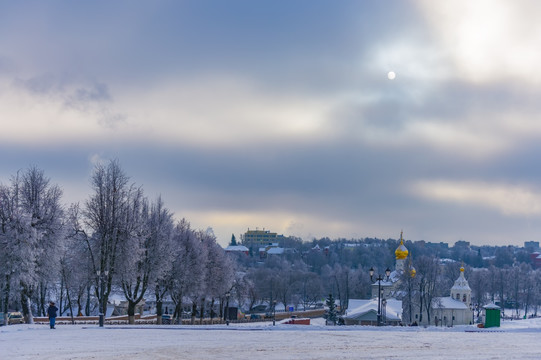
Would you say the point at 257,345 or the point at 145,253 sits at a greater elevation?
the point at 145,253

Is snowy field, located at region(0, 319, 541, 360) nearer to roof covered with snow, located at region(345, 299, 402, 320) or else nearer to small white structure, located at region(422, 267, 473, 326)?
roof covered with snow, located at region(345, 299, 402, 320)

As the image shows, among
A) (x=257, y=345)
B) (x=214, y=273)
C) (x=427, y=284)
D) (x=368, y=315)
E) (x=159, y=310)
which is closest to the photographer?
(x=257, y=345)

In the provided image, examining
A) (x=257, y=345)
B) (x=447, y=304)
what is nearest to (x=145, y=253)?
(x=257, y=345)

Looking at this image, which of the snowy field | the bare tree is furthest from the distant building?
the snowy field

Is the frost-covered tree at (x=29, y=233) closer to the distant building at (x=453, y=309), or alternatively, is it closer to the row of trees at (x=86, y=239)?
the row of trees at (x=86, y=239)

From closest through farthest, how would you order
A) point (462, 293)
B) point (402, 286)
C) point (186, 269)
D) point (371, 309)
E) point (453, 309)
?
point (186, 269) < point (371, 309) < point (402, 286) < point (453, 309) < point (462, 293)

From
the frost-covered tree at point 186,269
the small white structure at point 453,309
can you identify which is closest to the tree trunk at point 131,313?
the frost-covered tree at point 186,269

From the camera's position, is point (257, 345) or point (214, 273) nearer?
point (257, 345)

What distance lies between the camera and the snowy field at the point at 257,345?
2416 cm

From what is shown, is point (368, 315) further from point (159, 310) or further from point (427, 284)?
point (159, 310)

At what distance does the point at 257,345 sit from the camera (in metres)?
27.5

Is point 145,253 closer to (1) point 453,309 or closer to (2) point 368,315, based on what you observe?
(2) point 368,315

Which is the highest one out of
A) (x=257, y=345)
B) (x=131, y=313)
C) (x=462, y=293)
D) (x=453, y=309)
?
(x=257, y=345)

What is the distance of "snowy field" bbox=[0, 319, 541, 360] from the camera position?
2416 centimetres
